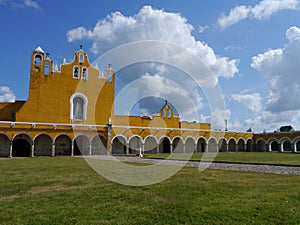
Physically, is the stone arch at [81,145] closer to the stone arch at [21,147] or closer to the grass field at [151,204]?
the stone arch at [21,147]

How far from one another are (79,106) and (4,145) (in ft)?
31.3

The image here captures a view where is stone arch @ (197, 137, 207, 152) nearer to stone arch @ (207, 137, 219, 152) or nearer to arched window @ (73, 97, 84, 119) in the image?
stone arch @ (207, 137, 219, 152)

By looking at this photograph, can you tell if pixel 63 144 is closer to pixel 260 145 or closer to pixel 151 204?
pixel 151 204

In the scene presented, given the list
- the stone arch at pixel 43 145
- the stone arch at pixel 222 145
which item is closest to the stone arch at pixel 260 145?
the stone arch at pixel 222 145

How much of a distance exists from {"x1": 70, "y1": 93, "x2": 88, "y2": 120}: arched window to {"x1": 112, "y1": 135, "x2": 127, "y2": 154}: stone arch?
4.83 metres

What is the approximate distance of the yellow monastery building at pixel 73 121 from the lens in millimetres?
28984

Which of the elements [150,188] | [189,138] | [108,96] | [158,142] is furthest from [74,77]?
Result: [150,188]

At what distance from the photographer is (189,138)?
41.2 meters

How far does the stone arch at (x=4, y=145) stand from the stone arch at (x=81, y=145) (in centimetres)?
701

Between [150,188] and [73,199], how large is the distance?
220 centimetres

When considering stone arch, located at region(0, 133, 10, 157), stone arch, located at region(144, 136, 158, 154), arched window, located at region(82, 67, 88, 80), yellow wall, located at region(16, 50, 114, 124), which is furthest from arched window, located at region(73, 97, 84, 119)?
stone arch, located at region(144, 136, 158, 154)

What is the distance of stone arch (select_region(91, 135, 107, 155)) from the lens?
3183cm

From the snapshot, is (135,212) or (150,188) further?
(150,188)

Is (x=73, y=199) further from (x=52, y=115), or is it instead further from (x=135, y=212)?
(x=52, y=115)
